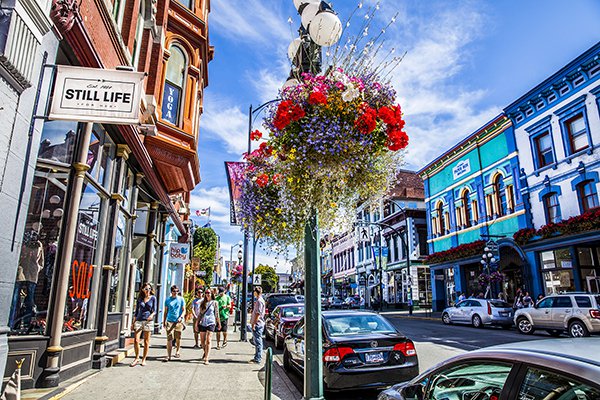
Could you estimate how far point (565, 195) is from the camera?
2141 centimetres

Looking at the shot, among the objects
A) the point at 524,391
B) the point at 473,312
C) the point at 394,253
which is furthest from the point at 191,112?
the point at 394,253

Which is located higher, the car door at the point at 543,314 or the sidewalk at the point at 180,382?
the car door at the point at 543,314

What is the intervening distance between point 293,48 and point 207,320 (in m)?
7.32

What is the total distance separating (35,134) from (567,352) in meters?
5.68

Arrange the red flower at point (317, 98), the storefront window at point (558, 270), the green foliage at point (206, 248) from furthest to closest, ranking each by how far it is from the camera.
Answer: the green foliage at point (206, 248)
the storefront window at point (558, 270)
the red flower at point (317, 98)

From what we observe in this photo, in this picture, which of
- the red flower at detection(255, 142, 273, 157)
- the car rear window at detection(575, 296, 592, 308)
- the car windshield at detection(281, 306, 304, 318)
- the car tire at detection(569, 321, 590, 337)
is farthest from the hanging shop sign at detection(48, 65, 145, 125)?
the car rear window at detection(575, 296, 592, 308)

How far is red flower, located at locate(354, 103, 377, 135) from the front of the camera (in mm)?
4035

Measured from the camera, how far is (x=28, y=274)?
6164mm

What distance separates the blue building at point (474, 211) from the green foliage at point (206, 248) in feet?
64.5

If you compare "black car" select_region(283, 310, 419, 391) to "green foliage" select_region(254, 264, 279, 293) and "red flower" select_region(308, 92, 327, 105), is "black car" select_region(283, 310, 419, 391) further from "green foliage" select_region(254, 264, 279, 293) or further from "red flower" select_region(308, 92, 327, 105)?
"green foliage" select_region(254, 264, 279, 293)

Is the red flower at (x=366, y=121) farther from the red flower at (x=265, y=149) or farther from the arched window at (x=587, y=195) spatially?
the arched window at (x=587, y=195)

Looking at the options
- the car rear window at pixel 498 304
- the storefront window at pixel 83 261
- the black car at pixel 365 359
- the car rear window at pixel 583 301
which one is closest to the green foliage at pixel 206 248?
the car rear window at pixel 498 304

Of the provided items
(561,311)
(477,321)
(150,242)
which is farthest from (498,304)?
(150,242)

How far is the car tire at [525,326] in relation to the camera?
17.3m
